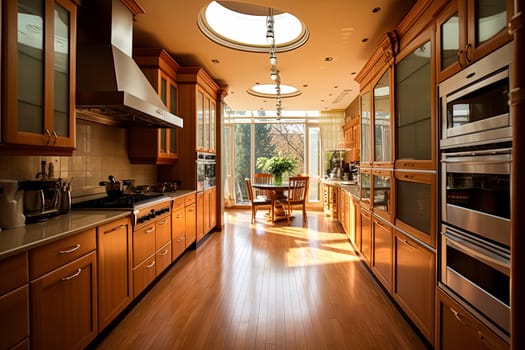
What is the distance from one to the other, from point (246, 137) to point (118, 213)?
6229 mm

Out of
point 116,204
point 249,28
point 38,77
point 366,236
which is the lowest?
point 366,236

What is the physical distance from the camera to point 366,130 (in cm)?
343

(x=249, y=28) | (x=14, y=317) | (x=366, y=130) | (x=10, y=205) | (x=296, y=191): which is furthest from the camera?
(x=296, y=191)

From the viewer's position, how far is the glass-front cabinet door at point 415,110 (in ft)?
6.21

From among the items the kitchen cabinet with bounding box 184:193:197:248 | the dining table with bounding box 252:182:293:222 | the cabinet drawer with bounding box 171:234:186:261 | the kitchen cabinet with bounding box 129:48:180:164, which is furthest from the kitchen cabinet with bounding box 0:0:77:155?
the dining table with bounding box 252:182:293:222

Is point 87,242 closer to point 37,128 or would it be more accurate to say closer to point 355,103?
point 37,128

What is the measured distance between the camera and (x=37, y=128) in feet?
5.76

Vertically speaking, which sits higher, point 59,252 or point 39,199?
point 39,199

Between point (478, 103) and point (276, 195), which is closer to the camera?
point (478, 103)

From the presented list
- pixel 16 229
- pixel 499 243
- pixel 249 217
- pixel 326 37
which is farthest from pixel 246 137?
pixel 499 243

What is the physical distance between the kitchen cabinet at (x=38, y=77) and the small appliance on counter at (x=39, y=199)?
0.22 meters

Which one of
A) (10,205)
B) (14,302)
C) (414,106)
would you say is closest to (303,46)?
(414,106)

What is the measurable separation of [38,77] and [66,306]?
1426mm

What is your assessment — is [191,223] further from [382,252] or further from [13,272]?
[13,272]
